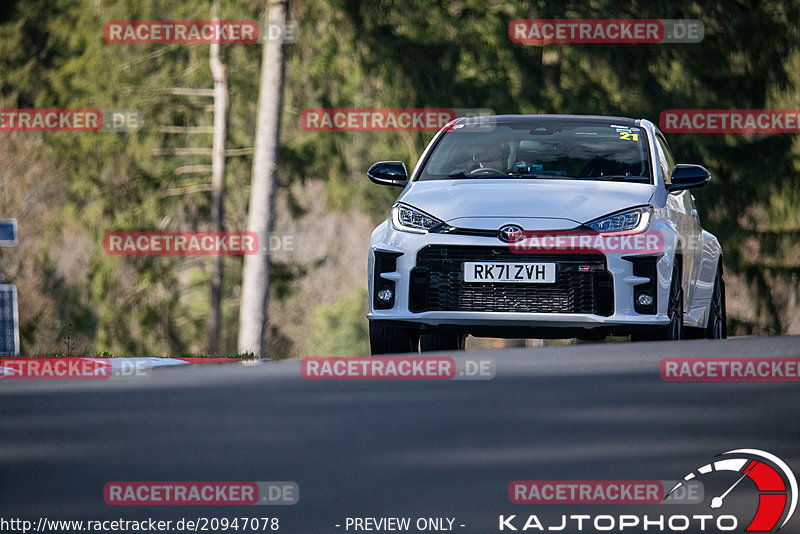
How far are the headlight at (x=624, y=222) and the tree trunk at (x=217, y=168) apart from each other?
2397 cm

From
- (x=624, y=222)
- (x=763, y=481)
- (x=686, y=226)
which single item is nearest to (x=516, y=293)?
(x=624, y=222)

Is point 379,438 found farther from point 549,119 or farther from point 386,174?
point 549,119

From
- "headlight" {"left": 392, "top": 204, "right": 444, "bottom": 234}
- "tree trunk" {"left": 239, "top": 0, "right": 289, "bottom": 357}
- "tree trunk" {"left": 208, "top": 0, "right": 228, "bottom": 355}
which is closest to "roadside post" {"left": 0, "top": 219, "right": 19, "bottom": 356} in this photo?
"headlight" {"left": 392, "top": 204, "right": 444, "bottom": 234}

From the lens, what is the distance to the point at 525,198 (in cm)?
993

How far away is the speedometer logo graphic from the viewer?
5.91 m

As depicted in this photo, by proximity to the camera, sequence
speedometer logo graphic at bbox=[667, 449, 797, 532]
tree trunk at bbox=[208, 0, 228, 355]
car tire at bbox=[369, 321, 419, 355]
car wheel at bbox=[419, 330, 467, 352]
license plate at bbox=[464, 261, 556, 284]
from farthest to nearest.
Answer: tree trunk at bbox=[208, 0, 228, 355] → car wheel at bbox=[419, 330, 467, 352] → car tire at bbox=[369, 321, 419, 355] → license plate at bbox=[464, 261, 556, 284] → speedometer logo graphic at bbox=[667, 449, 797, 532]

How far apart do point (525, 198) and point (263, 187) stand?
17754 mm

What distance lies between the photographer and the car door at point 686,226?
1054cm

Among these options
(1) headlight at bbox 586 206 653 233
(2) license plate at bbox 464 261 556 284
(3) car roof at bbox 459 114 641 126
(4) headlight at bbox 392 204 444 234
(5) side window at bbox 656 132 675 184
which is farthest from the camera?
(3) car roof at bbox 459 114 641 126

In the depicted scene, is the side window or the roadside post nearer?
the side window

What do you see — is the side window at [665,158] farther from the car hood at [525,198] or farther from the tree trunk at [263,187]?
the tree trunk at [263,187]

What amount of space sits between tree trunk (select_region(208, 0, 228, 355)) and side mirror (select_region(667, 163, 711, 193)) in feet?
76.5

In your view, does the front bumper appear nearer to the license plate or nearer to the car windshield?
the license plate

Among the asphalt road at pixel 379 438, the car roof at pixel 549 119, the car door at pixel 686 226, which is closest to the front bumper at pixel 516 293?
the asphalt road at pixel 379 438
